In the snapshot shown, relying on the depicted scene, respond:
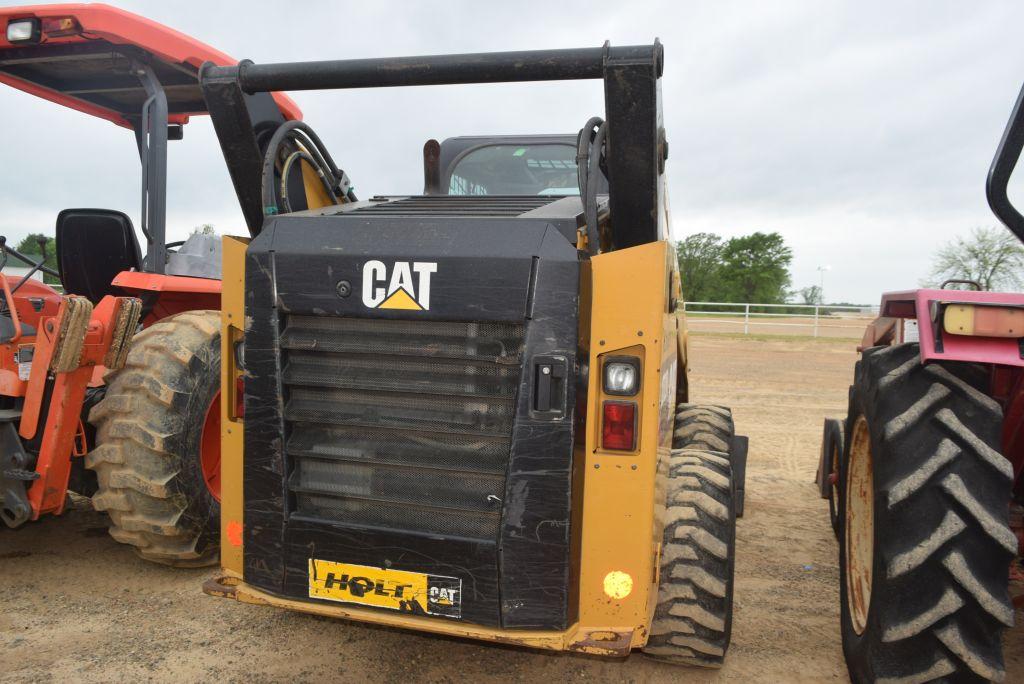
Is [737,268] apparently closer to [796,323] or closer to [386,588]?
[796,323]

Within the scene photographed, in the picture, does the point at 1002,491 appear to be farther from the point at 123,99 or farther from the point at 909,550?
the point at 123,99

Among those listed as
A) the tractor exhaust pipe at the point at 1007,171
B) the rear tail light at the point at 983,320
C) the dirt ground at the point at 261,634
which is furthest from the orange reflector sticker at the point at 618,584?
the tractor exhaust pipe at the point at 1007,171

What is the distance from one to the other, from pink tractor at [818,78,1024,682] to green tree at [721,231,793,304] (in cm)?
5576

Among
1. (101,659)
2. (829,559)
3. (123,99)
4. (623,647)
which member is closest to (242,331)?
(101,659)

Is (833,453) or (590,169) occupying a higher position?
(590,169)

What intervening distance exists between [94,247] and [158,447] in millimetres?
1459

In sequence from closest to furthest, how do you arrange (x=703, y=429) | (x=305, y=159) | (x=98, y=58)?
1. (x=305, y=159)
2. (x=98, y=58)
3. (x=703, y=429)

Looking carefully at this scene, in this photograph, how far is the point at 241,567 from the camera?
284cm

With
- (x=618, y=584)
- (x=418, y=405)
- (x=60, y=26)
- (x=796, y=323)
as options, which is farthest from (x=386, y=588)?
(x=796, y=323)

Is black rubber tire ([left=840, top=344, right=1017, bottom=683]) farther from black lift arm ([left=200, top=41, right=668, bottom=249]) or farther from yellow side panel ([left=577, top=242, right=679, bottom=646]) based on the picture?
black lift arm ([left=200, top=41, right=668, bottom=249])

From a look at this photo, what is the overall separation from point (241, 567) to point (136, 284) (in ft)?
6.03

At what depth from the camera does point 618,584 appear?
2.50 meters

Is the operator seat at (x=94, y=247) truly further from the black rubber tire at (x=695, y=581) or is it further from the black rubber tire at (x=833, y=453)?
the black rubber tire at (x=833, y=453)

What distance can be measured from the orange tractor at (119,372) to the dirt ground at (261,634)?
355mm
